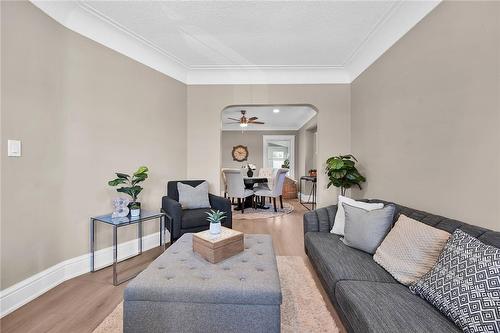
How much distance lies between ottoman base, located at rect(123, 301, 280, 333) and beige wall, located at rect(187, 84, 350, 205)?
2.35m

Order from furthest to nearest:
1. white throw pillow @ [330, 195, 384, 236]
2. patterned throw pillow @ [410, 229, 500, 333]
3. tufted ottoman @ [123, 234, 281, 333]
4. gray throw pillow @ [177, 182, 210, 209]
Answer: gray throw pillow @ [177, 182, 210, 209] < white throw pillow @ [330, 195, 384, 236] < tufted ottoman @ [123, 234, 281, 333] < patterned throw pillow @ [410, 229, 500, 333]

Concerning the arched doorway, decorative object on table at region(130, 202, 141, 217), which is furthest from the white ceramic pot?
the arched doorway

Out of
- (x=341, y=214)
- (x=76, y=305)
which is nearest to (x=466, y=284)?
(x=341, y=214)

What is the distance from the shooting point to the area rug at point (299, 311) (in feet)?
4.74

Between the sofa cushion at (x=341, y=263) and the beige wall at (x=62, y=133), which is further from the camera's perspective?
the beige wall at (x=62, y=133)

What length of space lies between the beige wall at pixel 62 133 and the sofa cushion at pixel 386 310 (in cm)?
248

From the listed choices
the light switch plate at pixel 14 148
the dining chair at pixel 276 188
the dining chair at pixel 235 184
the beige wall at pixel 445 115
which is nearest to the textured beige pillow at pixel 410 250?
the beige wall at pixel 445 115

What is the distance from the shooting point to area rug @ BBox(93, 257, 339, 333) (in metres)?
1.44

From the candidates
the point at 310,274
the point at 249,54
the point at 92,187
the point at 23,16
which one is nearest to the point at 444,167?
the point at 310,274

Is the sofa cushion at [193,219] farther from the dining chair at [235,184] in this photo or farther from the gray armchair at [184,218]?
A: the dining chair at [235,184]

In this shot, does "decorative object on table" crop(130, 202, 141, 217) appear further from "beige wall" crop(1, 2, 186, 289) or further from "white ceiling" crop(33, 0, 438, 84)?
"white ceiling" crop(33, 0, 438, 84)

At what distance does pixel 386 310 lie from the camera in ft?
3.48

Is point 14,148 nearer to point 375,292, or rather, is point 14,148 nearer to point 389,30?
point 375,292

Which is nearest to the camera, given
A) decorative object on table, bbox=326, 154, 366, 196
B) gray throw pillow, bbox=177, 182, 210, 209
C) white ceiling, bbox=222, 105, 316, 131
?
decorative object on table, bbox=326, 154, 366, 196
